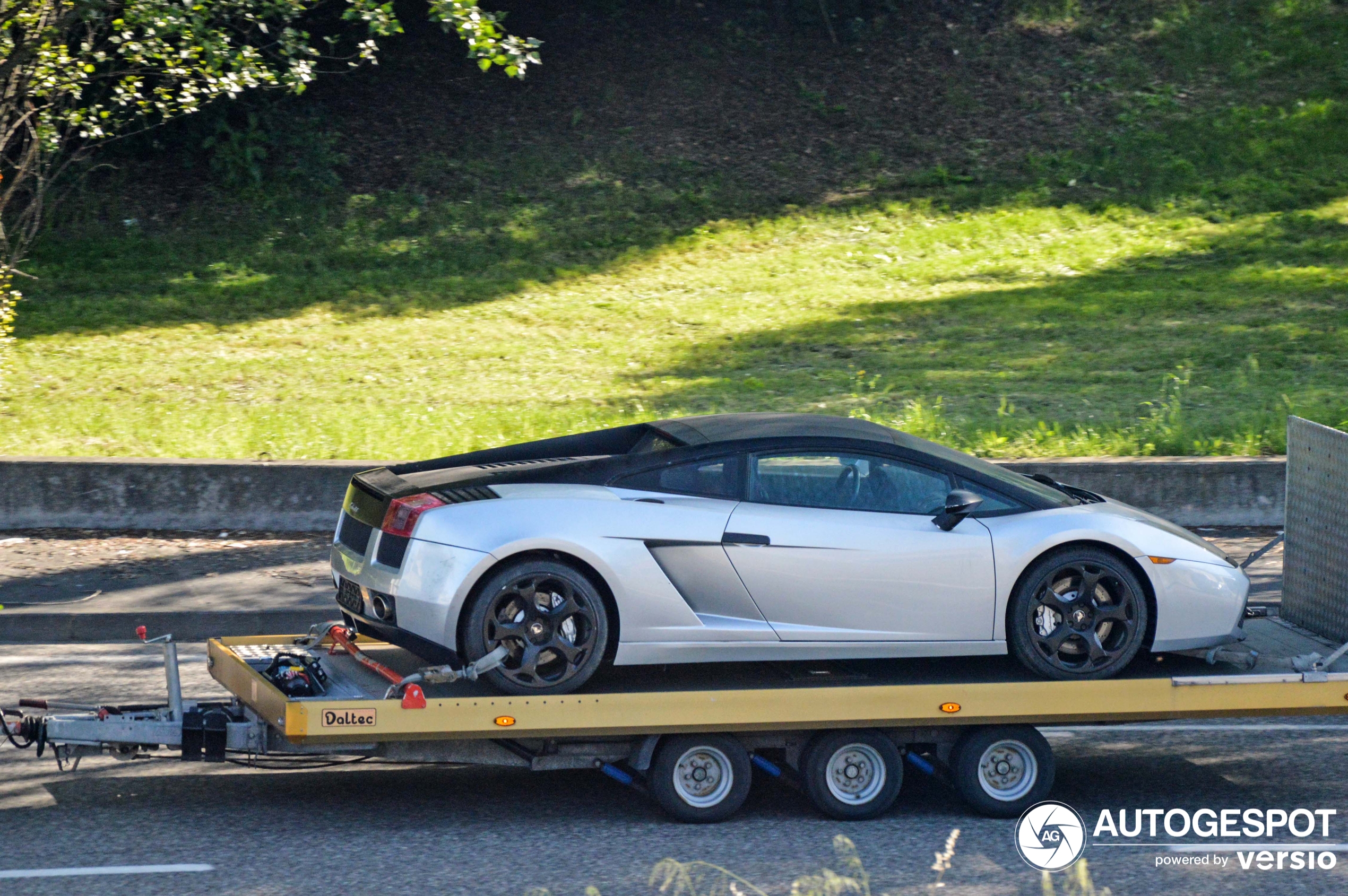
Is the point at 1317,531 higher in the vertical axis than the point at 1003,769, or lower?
higher

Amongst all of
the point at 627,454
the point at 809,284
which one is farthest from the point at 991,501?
the point at 809,284

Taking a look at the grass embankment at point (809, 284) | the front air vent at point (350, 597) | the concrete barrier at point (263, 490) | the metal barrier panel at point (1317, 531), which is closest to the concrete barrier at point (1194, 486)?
the concrete barrier at point (263, 490)

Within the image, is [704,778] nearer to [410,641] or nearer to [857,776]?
[857,776]

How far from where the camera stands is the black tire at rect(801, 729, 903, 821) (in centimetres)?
595

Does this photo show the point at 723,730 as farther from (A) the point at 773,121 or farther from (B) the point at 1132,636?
(A) the point at 773,121

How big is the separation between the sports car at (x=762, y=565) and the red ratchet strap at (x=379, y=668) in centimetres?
16

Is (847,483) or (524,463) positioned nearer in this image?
(847,483)

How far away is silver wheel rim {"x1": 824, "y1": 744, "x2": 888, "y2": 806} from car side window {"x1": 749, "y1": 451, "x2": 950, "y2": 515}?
1.06m

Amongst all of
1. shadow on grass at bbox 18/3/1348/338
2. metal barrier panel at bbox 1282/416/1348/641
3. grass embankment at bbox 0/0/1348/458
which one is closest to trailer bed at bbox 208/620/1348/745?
metal barrier panel at bbox 1282/416/1348/641

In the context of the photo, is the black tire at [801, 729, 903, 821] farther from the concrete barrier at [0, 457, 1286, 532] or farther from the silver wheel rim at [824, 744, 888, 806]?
the concrete barrier at [0, 457, 1286, 532]

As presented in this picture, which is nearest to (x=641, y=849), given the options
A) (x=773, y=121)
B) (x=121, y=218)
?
(x=121, y=218)

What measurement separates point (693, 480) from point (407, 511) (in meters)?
1.25

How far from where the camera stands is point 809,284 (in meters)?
17.8

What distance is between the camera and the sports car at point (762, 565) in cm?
577
